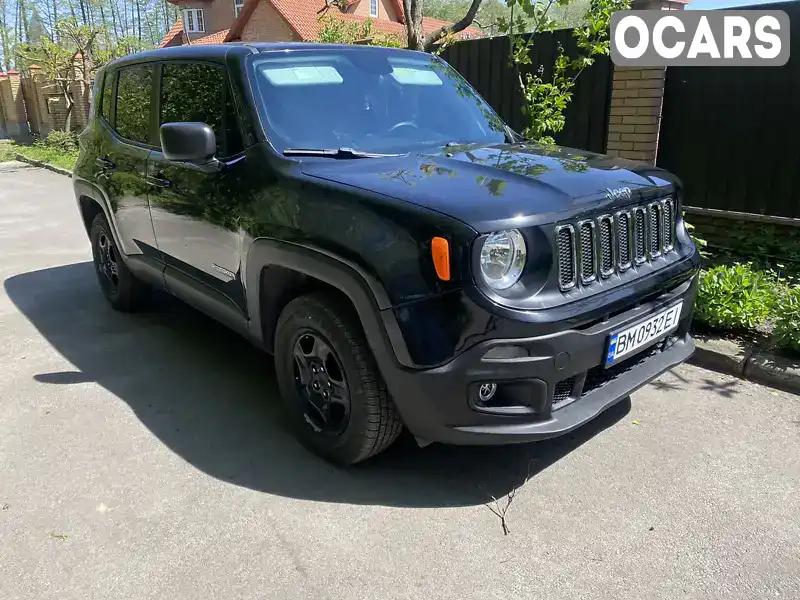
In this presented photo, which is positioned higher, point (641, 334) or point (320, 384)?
point (641, 334)

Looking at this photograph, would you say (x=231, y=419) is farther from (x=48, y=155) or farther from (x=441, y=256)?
(x=48, y=155)

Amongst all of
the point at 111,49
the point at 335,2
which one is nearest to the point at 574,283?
the point at 335,2

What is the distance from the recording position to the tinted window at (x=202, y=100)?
337 centimetres

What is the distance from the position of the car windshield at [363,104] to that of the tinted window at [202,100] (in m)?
0.23

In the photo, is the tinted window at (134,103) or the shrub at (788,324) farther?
the tinted window at (134,103)

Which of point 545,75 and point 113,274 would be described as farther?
point 545,75

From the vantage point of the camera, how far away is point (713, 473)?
2.98m

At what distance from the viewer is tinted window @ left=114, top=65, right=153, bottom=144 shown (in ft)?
14.0

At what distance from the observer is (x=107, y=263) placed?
527 centimetres

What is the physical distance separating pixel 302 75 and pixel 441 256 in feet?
5.36

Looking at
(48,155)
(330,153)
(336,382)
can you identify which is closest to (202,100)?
(330,153)

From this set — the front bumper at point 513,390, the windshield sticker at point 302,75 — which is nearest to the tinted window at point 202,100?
the windshield sticker at point 302,75

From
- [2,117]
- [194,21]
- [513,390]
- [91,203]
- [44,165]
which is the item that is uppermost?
[194,21]

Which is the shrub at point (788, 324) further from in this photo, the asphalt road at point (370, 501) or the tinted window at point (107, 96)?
the tinted window at point (107, 96)
